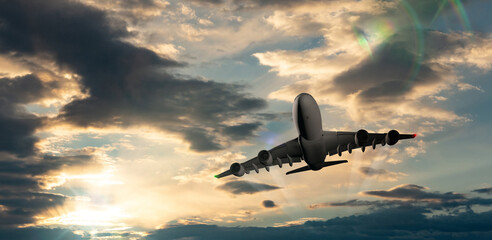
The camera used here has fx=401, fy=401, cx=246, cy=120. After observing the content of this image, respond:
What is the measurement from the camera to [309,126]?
182 ft

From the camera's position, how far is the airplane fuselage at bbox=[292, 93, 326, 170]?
53125mm

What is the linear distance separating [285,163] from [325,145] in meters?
10.8

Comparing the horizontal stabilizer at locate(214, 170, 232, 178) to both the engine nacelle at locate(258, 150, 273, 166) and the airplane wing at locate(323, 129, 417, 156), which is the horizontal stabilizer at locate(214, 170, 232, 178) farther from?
the airplane wing at locate(323, 129, 417, 156)

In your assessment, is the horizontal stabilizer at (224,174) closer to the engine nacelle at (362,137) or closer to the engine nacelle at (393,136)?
the engine nacelle at (362,137)

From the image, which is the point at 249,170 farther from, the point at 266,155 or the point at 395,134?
the point at 395,134

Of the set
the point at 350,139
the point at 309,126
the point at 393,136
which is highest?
the point at 350,139

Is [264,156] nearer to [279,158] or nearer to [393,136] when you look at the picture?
[279,158]

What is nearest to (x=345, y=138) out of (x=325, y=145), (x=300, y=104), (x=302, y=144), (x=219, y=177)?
(x=325, y=145)

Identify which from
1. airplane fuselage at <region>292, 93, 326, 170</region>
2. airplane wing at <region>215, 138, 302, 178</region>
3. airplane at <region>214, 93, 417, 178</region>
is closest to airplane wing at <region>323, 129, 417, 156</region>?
airplane at <region>214, 93, 417, 178</region>

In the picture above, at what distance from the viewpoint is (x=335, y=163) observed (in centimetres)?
6912

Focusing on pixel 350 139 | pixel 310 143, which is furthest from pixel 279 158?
pixel 350 139

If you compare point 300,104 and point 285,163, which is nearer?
point 300,104

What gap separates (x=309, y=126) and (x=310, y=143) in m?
5.91

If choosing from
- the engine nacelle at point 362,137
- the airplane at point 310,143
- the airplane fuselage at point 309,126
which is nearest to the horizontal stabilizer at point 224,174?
the airplane at point 310,143
